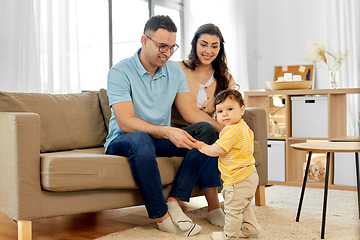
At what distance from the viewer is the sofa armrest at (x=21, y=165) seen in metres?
1.62

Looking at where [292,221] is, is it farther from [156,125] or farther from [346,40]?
[346,40]

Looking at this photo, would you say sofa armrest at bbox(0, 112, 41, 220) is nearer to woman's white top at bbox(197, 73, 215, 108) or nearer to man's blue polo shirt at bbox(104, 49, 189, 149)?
man's blue polo shirt at bbox(104, 49, 189, 149)

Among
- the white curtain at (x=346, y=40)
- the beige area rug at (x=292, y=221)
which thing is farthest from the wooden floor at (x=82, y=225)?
the white curtain at (x=346, y=40)

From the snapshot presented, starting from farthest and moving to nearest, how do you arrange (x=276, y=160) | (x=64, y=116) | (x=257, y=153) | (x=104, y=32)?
(x=104, y=32), (x=276, y=160), (x=257, y=153), (x=64, y=116)

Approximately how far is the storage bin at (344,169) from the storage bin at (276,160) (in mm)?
431

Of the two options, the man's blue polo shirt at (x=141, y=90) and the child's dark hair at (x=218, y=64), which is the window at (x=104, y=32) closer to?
the child's dark hair at (x=218, y=64)

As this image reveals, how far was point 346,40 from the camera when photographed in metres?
3.79

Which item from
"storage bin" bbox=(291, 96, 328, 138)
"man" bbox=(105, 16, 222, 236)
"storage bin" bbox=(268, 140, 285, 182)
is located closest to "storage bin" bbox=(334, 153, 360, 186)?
"storage bin" bbox=(291, 96, 328, 138)

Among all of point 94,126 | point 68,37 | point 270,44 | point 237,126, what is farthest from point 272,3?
point 237,126

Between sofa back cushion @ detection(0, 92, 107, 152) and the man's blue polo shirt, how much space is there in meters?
0.33

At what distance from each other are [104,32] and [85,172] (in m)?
2.56

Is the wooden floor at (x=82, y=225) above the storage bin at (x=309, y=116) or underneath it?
underneath

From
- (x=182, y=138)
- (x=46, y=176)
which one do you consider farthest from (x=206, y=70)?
(x=46, y=176)

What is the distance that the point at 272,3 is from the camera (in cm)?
439
